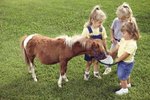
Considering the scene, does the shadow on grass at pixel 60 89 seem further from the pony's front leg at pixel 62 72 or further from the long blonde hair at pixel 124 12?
the long blonde hair at pixel 124 12

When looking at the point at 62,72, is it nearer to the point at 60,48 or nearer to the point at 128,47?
the point at 60,48

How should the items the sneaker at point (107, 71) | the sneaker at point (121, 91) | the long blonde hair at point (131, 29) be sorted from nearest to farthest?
the long blonde hair at point (131, 29)
the sneaker at point (121, 91)
the sneaker at point (107, 71)

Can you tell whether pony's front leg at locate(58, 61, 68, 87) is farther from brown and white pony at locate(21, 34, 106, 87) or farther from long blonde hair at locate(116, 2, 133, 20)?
long blonde hair at locate(116, 2, 133, 20)

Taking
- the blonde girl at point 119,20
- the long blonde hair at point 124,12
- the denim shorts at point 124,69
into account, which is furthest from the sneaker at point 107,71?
the long blonde hair at point 124,12

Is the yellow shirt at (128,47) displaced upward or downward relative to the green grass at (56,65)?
upward

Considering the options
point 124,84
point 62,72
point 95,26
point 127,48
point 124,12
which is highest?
point 124,12

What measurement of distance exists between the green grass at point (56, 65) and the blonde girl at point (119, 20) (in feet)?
2.19

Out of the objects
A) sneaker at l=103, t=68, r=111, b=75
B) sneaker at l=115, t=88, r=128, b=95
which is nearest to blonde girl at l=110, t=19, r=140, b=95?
sneaker at l=115, t=88, r=128, b=95

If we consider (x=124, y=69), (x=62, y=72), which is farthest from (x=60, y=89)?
(x=124, y=69)

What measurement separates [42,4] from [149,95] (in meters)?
6.84

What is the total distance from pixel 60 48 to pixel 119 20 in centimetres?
121

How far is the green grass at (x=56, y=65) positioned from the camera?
6180 mm

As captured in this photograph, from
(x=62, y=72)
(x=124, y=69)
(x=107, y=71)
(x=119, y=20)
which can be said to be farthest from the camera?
(x=107, y=71)

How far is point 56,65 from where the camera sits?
729cm
